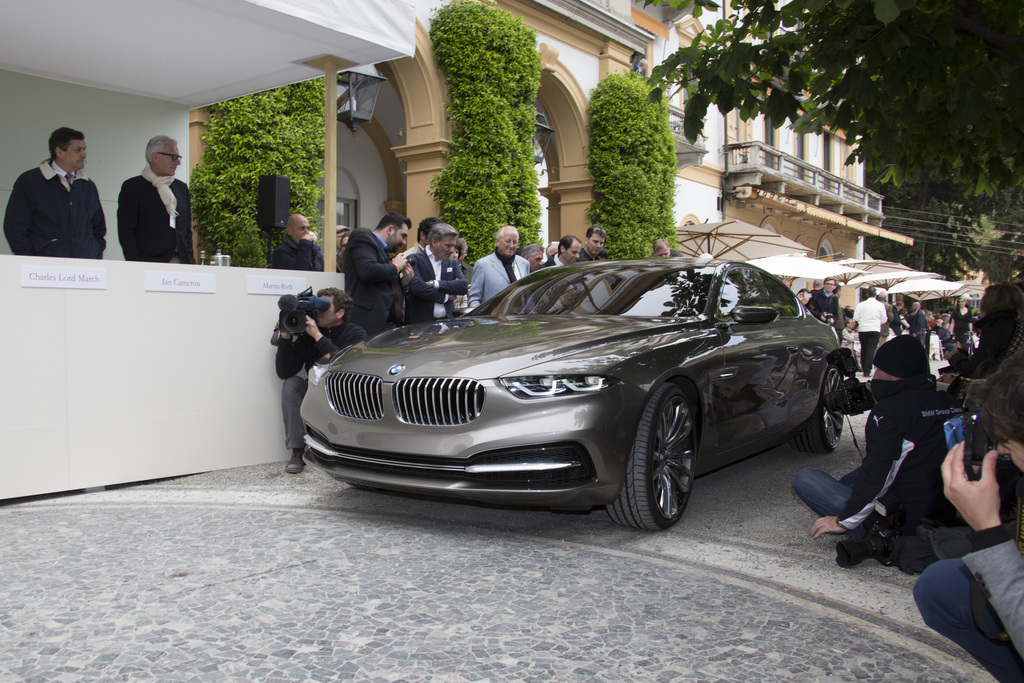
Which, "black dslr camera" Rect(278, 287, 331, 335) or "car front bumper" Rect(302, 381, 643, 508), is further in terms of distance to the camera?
"black dslr camera" Rect(278, 287, 331, 335)

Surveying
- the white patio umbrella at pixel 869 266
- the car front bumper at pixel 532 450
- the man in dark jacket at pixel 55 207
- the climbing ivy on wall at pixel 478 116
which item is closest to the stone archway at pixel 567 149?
the climbing ivy on wall at pixel 478 116

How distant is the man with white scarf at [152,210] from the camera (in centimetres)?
686

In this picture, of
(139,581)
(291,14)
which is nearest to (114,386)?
(139,581)

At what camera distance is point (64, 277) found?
511cm

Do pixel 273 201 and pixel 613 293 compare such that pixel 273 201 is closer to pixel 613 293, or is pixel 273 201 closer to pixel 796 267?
pixel 613 293

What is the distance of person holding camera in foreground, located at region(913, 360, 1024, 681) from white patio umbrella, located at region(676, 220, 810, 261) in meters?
14.6

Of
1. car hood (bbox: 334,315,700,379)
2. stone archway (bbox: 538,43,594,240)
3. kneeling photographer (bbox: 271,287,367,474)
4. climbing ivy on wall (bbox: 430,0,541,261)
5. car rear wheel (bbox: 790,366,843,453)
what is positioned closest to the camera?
car hood (bbox: 334,315,700,379)

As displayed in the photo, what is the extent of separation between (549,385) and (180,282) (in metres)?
2.95

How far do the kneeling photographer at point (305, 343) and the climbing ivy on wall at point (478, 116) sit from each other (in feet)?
21.7

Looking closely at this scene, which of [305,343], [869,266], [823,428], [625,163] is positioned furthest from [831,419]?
[869,266]

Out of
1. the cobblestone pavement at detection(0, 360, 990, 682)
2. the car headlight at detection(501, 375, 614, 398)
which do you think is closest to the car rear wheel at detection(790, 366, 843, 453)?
the cobblestone pavement at detection(0, 360, 990, 682)

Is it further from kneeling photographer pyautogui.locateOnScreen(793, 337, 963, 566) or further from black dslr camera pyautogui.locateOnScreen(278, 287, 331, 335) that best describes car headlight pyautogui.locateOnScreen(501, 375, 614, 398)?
black dslr camera pyautogui.locateOnScreen(278, 287, 331, 335)

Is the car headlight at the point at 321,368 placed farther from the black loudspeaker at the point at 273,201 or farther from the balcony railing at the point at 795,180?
the balcony railing at the point at 795,180

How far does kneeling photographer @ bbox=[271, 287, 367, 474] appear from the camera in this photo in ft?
18.9
